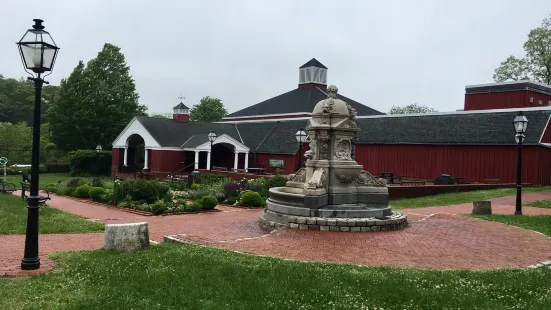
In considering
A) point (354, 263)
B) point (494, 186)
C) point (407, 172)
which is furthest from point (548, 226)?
point (407, 172)

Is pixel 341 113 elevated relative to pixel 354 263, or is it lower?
elevated

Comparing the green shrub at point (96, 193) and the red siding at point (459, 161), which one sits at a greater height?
the red siding at point (459, 161)

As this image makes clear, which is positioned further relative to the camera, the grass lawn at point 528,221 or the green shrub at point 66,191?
the green shrub at point 66,191

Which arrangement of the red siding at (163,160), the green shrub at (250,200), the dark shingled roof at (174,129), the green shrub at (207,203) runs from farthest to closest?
the dark shingled roof at (174,129) → the red siding at (163,160) → the green shrub at (250,200) → the green shrub at (207,203)

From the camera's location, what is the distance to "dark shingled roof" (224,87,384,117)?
45.0 m

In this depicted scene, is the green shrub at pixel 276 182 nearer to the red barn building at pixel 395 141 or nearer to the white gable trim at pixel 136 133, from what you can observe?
the red barn building at pixel 395 141

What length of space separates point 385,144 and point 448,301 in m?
27.0

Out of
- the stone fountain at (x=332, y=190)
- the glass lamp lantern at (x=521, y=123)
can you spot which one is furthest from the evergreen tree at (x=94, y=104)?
the glass lamp lantern at (x=521, y=123)

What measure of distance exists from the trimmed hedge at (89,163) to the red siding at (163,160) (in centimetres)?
773

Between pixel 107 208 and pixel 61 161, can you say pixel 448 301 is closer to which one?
pixel 107 208

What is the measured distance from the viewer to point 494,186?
24500 millimetres

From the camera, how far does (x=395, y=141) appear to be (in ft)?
102

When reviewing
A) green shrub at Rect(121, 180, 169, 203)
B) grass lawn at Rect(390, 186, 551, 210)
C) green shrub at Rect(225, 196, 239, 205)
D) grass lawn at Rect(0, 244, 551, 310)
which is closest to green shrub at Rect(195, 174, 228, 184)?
green shrub at Rect(225, 196, 239, 205)

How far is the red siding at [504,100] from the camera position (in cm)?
3500
